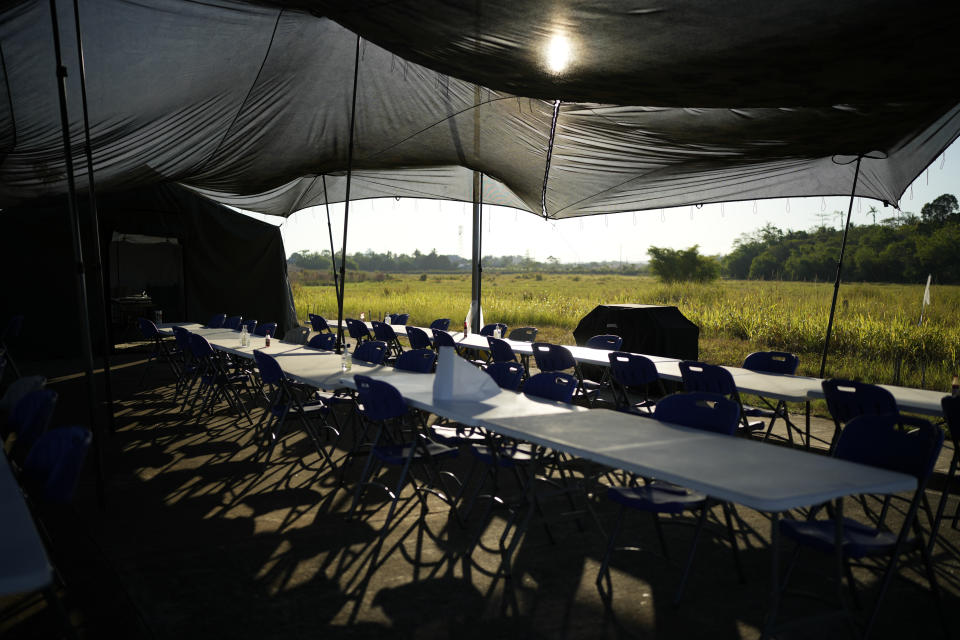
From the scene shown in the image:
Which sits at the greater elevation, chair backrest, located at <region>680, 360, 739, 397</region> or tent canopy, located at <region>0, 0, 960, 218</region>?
tent canopy, located at <region>0, 0, 960, 218</region>

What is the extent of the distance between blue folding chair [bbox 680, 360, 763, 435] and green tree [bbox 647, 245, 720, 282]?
41.5 meters

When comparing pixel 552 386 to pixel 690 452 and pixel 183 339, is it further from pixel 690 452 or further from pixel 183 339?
pixel 183 339

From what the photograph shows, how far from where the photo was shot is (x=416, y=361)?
5.59 metres

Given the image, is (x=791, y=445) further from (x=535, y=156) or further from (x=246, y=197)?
(x=246, y=197)

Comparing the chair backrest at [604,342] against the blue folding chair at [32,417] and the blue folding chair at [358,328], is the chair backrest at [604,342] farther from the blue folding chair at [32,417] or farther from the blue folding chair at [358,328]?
the blue folding chair at [32,417]

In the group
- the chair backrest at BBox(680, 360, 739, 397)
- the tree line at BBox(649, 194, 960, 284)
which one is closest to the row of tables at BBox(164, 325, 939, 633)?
the chair backrest at BBox(680, 360, 739, 397)

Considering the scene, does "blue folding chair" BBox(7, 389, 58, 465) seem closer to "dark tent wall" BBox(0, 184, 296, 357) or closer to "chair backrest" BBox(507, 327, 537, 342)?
"chair backrest" BBox(507, 327, 537, 342)

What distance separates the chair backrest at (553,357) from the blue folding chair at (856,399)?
100 inches

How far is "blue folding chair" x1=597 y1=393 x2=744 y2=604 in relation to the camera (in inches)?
124

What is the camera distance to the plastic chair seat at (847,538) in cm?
274

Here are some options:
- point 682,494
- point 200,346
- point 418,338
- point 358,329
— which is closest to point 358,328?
point 358,329

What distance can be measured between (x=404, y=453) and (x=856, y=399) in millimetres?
2960

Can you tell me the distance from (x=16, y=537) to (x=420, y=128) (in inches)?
265

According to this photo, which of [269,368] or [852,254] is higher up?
[852,254]
